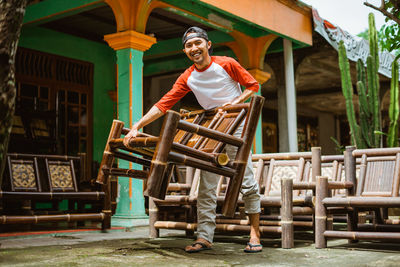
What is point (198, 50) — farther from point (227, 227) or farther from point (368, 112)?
point (368, 112)

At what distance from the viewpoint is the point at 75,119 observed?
972 centimetres

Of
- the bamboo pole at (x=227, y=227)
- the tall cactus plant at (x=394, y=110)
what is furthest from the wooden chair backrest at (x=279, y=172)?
the tall cactus plant at (x=394, y=110)

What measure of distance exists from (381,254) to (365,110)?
19.0 ft

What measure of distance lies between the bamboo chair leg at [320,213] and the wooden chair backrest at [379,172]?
1.83ft

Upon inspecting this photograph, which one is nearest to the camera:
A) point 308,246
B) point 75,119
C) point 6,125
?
point 6,125

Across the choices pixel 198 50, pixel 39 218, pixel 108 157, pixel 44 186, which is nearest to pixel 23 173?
pixel 44 186

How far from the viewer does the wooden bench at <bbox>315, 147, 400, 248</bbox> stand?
3998 millimetres

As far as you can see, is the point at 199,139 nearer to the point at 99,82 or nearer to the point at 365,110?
the point at 365,110

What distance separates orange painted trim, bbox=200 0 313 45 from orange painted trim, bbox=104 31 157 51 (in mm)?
975

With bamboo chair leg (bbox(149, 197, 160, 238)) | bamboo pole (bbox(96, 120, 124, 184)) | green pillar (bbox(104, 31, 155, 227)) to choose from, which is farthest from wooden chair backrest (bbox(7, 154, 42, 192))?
bamboo pole (bbox(96, 120, 124, 184))

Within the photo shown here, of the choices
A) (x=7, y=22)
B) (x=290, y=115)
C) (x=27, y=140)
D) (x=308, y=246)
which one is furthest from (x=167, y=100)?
(x=290, y=115)

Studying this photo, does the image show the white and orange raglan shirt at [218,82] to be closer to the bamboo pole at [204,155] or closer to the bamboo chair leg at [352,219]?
the bamboo pole at [204,155]

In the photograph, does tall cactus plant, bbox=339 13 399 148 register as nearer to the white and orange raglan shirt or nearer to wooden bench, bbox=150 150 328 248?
wooden bench, bbox=150 150 328 248

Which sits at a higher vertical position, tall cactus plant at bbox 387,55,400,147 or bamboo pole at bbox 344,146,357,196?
→ tall cactus plant at bbox 387,55,400,147
